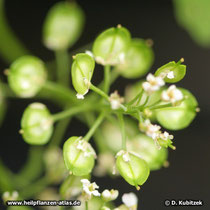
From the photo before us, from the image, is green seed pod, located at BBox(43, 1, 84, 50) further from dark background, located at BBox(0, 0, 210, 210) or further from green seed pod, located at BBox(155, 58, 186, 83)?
green seed pod, located at BBox(155, 58, 186, 83)

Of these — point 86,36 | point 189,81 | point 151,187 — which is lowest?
point 151,187

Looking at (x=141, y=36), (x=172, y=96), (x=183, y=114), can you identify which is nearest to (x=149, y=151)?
(x=183, y=114)

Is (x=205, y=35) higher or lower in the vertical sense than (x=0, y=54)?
lower

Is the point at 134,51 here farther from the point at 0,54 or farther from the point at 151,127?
the point at 0,54

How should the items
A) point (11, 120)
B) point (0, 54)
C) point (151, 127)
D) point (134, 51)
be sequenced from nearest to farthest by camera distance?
1. point (151, 127)
2. point (134, 51)
3. point (0, 54)
4. point (11, 120)

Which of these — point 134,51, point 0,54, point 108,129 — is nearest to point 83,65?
point 134,51

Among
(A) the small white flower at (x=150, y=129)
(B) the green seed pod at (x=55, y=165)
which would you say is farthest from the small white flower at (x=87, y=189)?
(B) the green seed pod at (x=55, y=165)
